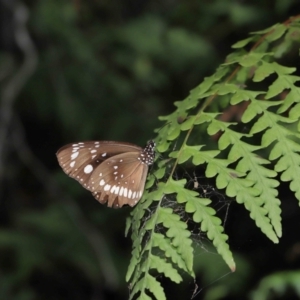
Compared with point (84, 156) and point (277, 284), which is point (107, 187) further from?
point (277, 284)

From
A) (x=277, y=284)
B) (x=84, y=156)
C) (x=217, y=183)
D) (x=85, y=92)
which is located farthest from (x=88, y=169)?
(x=85, y=92)

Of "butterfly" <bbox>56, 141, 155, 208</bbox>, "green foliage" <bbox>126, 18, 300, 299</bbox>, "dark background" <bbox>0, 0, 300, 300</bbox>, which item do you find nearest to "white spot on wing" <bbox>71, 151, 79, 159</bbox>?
"butterfly" <bbox>56, 141, 155, 208</bbox>

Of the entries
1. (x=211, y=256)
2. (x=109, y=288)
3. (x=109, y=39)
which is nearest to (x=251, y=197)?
(x=211, y=256)

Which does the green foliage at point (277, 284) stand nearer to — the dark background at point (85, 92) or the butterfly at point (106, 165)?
the butterfly at point (106, 165)

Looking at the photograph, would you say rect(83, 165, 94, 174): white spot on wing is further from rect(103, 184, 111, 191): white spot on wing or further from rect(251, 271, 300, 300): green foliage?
rect(251, 271, 300, 300): green foliage

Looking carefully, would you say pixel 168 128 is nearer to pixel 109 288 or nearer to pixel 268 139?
pixel 268 139

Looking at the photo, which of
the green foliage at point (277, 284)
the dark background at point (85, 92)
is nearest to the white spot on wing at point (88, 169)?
the green foliage at point (277, 284)
